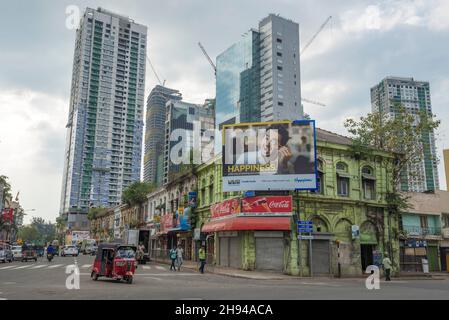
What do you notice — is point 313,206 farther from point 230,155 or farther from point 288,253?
point 230,155

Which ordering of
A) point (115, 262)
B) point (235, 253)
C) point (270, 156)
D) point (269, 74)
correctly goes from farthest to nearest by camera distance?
point (269, 74), point (235, 253), point (270, 156), point (115, 262)

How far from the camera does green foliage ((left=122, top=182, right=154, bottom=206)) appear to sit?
206ft

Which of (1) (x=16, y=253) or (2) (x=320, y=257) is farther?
(1) (x=16, y=253)

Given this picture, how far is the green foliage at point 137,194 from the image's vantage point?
Answer: 206ft

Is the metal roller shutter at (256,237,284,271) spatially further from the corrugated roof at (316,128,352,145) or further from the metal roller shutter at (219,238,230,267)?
the corrugated roof at (316,128,352,145)

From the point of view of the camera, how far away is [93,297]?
1271 cm

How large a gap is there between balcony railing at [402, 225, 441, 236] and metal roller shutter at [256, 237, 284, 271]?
60.4 feet

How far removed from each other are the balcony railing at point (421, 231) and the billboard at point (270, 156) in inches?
703

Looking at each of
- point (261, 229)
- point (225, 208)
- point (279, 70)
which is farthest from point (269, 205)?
point (279, 70)

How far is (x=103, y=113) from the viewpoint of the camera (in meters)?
162

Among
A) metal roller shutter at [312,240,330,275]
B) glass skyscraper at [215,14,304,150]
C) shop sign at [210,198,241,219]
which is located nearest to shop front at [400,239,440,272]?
metal roller shutter at [312,240,330,275]

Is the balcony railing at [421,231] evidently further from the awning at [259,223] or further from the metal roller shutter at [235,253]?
the metal roller shutter at [235,253]

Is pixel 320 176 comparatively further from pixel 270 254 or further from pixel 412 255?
pixel 412 255

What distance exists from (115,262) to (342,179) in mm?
20212
